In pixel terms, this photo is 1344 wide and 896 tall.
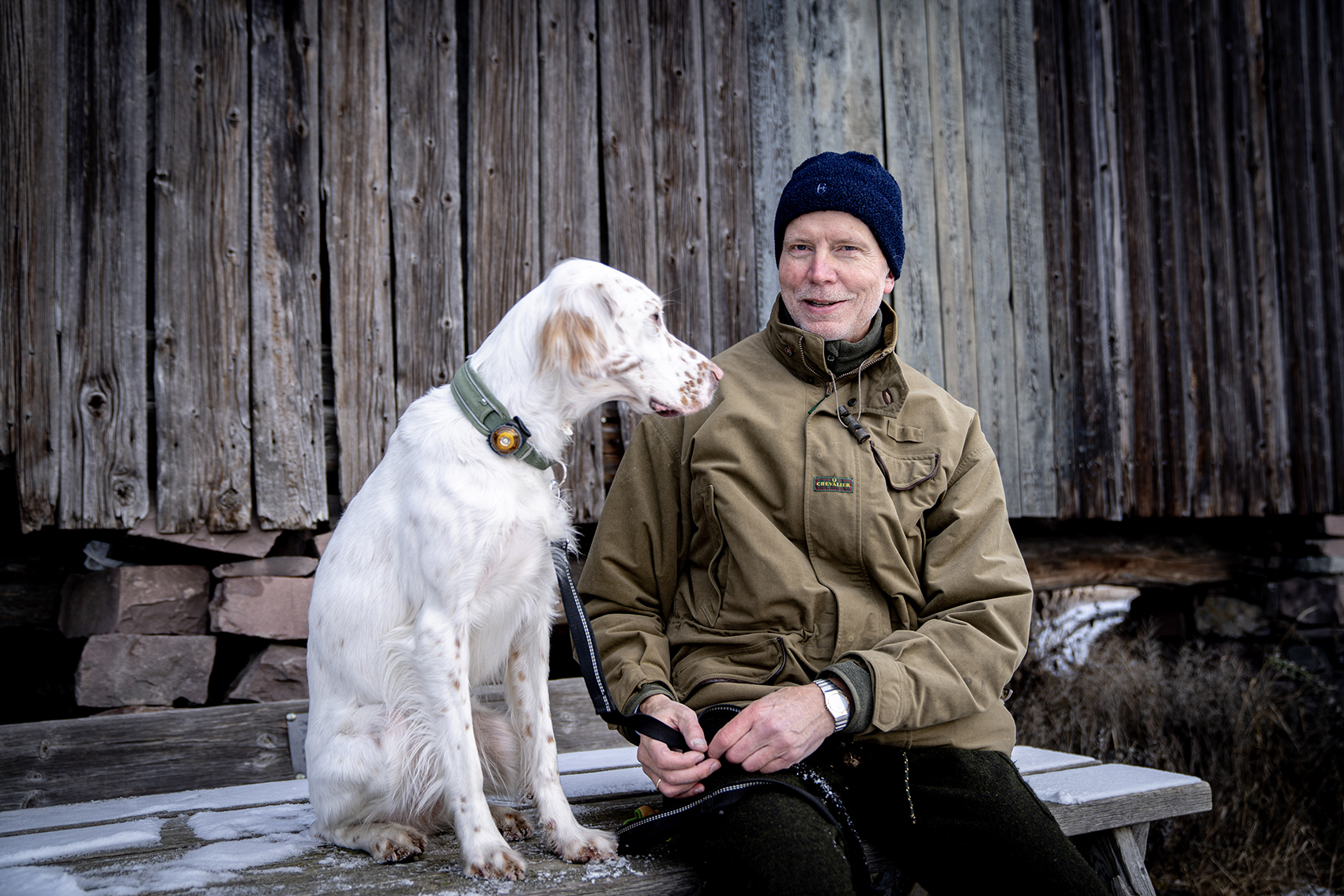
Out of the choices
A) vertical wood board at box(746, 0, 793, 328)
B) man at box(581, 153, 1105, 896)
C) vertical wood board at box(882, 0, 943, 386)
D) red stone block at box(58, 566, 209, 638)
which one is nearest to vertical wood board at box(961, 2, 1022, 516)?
vertical wood board at box(882, 0, 943, 386)

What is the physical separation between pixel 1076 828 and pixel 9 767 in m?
2.96

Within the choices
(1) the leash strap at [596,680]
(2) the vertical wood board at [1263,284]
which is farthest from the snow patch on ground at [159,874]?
(2) the vertical wood board at [1263,284]

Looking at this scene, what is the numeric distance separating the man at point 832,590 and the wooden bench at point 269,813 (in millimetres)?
351

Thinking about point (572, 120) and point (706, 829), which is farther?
point (572, 120)

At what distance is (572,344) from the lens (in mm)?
1938

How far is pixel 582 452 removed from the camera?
390 cm

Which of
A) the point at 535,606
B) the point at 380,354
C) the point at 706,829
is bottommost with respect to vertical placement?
the point at 706,829

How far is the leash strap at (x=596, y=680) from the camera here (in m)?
1.84

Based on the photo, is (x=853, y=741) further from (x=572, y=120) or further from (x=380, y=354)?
(x=572, y=120)

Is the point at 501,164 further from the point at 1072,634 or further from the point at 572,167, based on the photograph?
the point at 1072,634

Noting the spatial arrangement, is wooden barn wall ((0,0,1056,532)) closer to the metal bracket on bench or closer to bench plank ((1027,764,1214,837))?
the metal bracket on bench

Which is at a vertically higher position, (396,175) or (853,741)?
(396,175)

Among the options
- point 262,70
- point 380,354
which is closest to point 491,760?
point 380,354

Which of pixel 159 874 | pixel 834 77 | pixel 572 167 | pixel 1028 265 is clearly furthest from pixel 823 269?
pixel 1028 265
